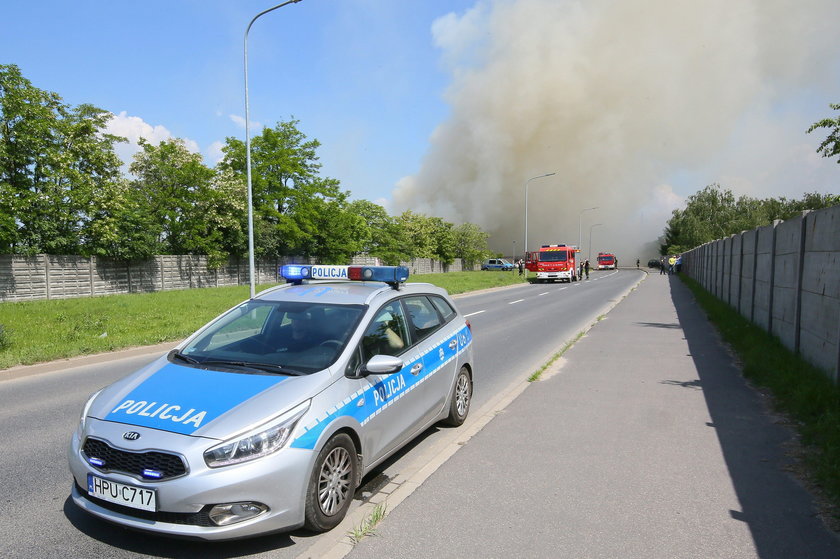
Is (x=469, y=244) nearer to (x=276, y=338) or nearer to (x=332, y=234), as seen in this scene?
(x=332, y=234)

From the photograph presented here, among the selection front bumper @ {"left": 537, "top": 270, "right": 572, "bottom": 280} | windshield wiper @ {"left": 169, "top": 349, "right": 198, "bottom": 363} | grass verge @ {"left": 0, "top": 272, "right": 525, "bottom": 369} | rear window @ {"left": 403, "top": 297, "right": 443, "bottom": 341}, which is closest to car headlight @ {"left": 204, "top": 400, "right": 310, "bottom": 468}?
windshield wiper @ {"left": 169, "top": 349, "right": 198, "bottom": 363}

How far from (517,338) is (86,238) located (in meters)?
23.6

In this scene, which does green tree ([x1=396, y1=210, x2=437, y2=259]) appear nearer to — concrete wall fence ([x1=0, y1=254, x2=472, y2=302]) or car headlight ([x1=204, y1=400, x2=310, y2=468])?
concrete wall fence ([x1=0, y1=254, x2=472, y2=302])

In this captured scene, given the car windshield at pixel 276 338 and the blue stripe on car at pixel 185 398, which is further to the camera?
the car windshield at pixel 276 338

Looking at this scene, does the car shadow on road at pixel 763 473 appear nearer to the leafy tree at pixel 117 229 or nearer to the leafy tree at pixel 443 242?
the leafy tree at pixel 117 229

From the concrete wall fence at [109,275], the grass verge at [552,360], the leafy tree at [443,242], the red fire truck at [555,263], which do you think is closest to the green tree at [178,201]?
the concrete wall fence at [109,275]

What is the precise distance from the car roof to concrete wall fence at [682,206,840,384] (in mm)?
4697

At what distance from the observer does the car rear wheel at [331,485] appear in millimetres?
3156

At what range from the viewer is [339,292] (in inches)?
179

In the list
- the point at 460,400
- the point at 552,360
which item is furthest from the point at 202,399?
the point at 552,360

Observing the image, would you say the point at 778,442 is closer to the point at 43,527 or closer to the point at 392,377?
the point at 392,377

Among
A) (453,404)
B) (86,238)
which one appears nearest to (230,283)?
(86,238)

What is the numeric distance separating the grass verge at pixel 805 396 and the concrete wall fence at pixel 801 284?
0.67 ft

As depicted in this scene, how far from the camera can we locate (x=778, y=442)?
4.77 metres
